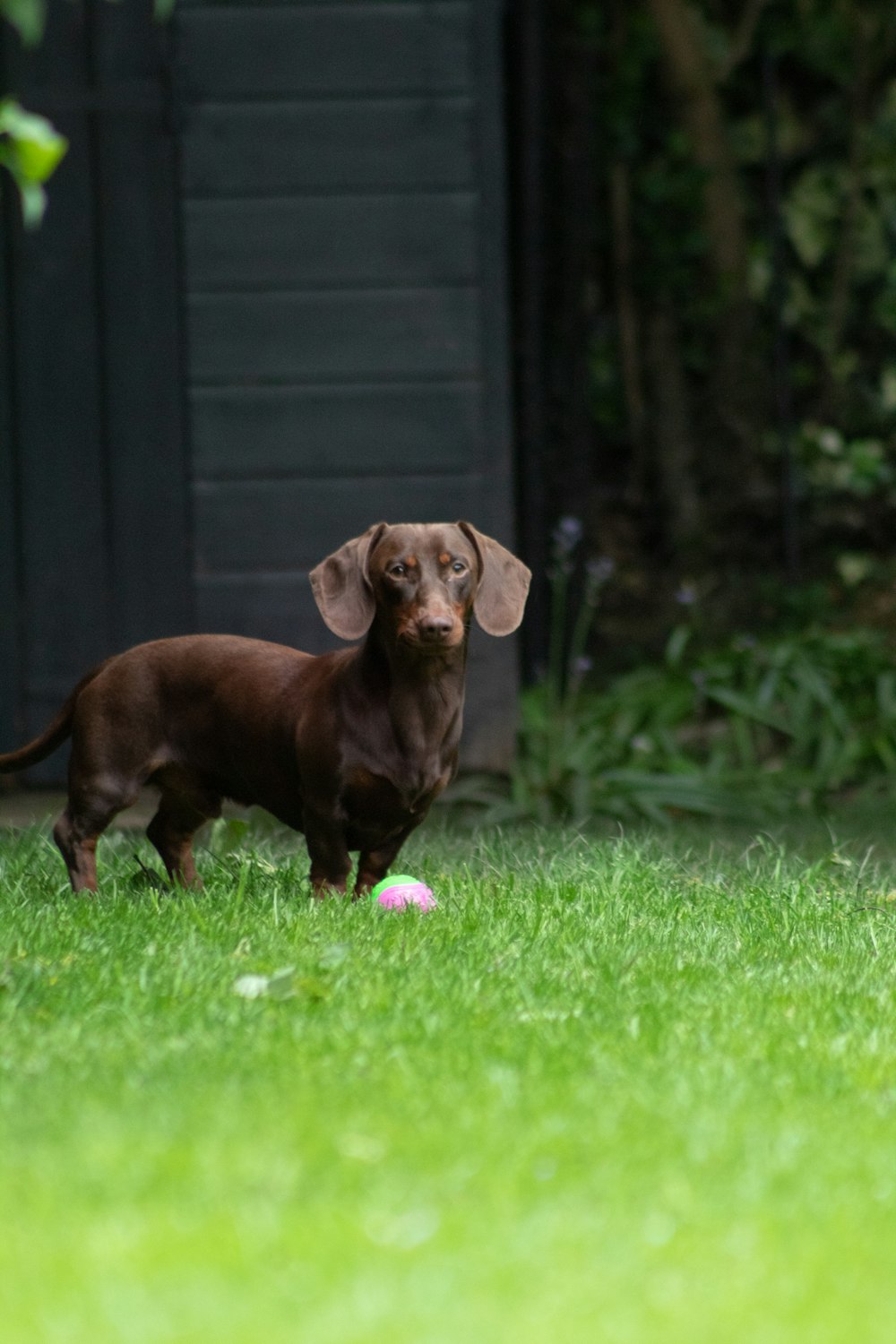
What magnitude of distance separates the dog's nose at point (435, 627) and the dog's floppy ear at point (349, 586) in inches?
10.5

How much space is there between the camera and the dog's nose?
134 inches

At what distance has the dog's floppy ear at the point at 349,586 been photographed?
12.0 feet

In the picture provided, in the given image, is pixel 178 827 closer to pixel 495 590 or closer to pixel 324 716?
pixel 324 716

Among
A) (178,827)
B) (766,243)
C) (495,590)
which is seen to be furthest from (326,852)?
(766,243)

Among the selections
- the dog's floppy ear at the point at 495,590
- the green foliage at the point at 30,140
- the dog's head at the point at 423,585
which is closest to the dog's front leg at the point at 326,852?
the dog's head at the point at 423,585

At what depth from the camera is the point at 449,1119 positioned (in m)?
2.28

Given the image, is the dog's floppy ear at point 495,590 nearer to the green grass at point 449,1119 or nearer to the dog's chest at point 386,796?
the dog's chest at point 386,796

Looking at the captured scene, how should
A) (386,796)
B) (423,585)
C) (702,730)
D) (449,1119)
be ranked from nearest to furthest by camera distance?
(449,1119) → (423,585) → (386,796) → (702,730)

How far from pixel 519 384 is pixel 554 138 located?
134cm

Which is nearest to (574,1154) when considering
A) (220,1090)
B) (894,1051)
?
(220,1090)

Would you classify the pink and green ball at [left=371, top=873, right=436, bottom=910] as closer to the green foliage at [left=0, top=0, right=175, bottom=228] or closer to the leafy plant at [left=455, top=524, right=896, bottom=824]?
the leafy plant at [left=455, top=524, right=896, bottom=824]

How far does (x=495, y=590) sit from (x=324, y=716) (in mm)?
444

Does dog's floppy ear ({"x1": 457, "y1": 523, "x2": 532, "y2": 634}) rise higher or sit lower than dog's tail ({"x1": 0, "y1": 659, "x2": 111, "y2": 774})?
higher

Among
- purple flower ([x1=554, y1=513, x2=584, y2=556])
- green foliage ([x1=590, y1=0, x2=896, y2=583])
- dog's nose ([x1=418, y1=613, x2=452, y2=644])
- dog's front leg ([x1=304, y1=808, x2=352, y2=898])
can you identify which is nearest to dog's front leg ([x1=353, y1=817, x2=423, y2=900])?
dog's front leg ([x1=304, y1=808, x2=352, y2=898])
